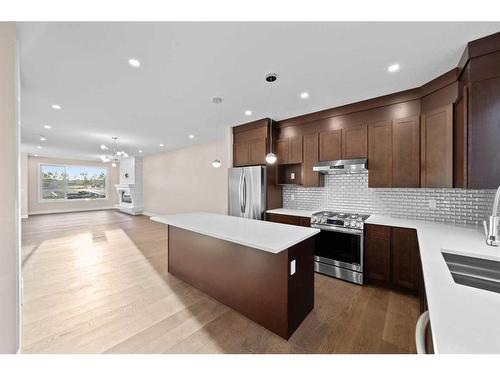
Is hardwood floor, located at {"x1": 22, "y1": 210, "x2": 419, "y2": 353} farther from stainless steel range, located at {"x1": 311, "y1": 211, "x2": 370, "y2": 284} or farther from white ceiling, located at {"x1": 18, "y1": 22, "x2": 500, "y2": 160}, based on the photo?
white ceiling, located at {"x1": 18, "y1": 22, "x2": 500, "y2": 160}

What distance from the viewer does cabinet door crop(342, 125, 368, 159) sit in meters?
3.01

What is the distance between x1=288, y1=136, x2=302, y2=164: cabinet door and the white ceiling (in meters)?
0.54

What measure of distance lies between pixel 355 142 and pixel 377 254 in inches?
66.5

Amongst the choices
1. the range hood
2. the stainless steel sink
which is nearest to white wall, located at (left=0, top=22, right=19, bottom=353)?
the stainless steel sink

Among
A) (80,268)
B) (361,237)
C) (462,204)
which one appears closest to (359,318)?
(361,237)

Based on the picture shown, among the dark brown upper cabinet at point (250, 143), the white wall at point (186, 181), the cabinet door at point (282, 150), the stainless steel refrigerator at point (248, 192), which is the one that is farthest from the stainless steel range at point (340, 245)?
the white wall at point (186, 181)

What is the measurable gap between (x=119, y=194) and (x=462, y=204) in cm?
1177

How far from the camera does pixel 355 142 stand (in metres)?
3.09

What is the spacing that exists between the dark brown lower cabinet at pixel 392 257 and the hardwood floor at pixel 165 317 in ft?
0.53

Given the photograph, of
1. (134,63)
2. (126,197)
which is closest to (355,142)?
(134,63)

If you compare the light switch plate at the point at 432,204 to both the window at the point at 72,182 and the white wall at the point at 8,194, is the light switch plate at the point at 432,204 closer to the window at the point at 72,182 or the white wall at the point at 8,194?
the white wall at the point at 8,194

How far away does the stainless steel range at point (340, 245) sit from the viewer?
2711mm

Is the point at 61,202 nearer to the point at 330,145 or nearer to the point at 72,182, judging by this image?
the point at 72,182
